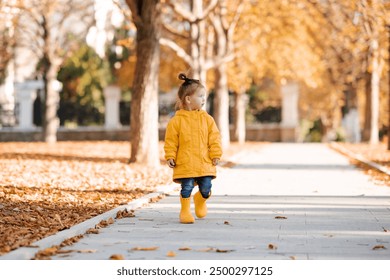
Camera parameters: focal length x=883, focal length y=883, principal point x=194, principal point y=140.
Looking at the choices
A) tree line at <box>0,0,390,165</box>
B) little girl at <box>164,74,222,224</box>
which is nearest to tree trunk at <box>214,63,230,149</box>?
tree line at <box>0,0,390,165</box>

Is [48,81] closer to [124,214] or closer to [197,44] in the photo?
[197,44]

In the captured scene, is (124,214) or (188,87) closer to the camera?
(188,87)

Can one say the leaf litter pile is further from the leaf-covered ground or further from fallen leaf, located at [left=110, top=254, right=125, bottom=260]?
fallen leaf, located at [left=110, top=254, right=125, bottom=260]

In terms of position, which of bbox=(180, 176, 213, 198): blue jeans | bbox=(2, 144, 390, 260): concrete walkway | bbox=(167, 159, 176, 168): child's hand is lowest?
bbox=(2, 144, 390, 260): concrete walkway

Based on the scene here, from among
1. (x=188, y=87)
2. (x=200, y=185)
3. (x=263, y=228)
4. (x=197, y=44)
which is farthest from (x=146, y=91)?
(x=263, y=228)

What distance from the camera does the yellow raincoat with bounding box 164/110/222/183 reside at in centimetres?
987

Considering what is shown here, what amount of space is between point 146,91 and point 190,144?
35.3ft

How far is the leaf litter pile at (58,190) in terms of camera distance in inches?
380

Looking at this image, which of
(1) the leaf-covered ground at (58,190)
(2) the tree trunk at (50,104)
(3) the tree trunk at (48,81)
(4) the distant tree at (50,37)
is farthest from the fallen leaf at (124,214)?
(2) the tree trunk at (50,104)

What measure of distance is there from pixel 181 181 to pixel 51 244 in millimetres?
2282

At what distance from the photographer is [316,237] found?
892 centimetres

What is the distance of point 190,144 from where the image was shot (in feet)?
32.4

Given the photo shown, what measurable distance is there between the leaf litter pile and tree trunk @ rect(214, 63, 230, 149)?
9902 mm
